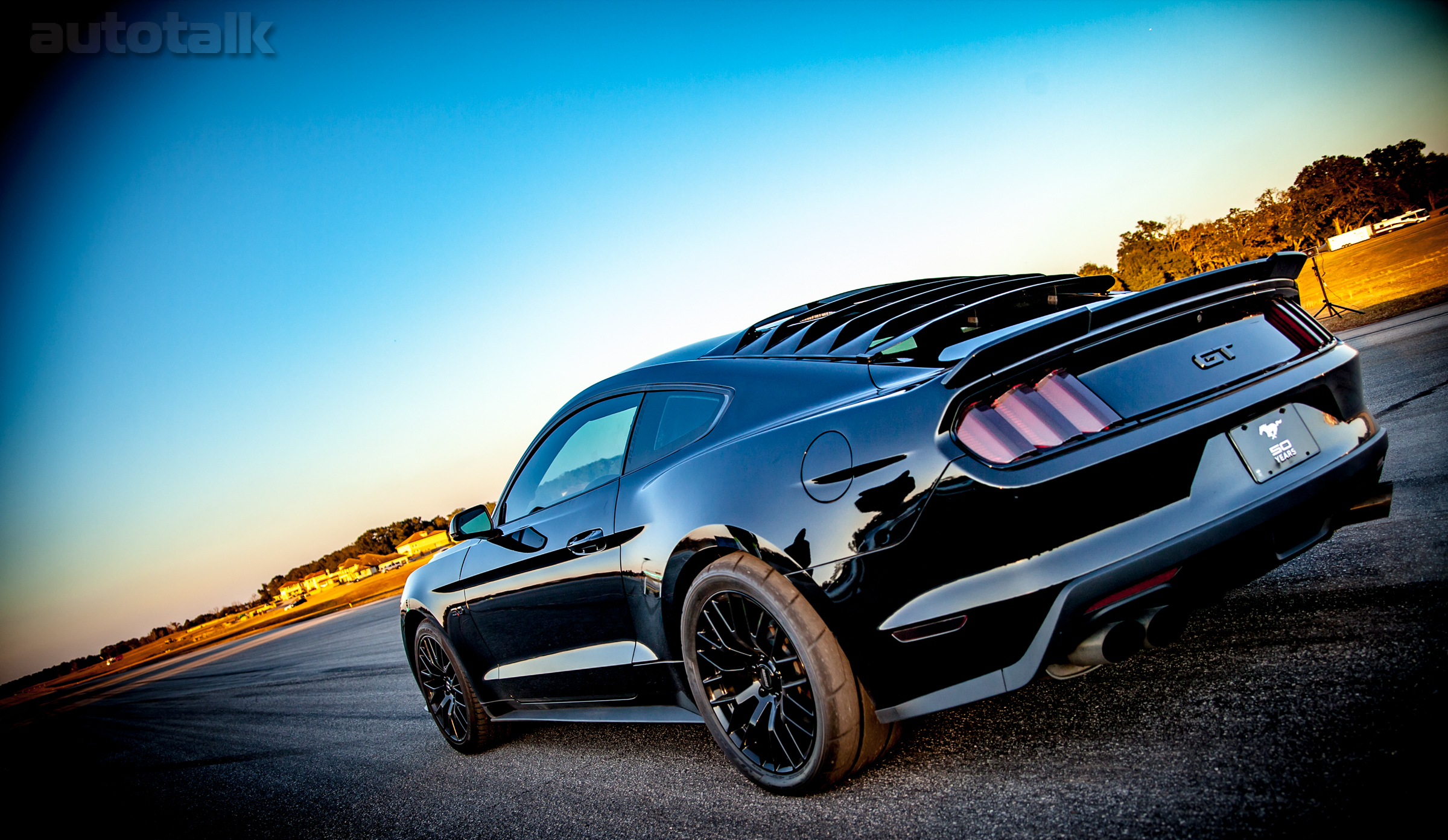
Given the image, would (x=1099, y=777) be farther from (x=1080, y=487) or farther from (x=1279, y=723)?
(x=1080, y=487)

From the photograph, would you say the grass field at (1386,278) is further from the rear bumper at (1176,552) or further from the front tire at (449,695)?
the front tire at (449,695)

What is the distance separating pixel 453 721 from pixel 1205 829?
12.4 ft

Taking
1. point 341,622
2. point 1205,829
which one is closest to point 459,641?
point 1205,829

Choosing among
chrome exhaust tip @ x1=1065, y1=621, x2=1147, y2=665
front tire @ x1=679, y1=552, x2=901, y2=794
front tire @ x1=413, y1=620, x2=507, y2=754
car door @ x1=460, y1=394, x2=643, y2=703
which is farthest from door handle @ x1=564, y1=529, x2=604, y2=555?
chrome exhaust tip @ x1=1065, y1=621, x2=1147, y2=665

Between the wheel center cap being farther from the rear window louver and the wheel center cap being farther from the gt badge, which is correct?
the gt badge

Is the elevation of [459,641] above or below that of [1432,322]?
above

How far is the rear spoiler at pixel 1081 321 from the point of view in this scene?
2.12 meters

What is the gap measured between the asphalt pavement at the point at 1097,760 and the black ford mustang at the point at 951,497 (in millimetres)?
269

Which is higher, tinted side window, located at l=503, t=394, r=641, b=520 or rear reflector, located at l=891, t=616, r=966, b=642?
tinted side window, located at l=503, t=394, r=641, b=520

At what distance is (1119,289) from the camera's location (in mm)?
3467

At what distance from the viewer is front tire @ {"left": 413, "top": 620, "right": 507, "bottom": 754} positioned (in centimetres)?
427

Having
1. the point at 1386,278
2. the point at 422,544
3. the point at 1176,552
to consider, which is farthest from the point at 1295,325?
the point at 422,544

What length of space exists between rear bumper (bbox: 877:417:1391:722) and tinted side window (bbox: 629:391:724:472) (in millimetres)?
1054

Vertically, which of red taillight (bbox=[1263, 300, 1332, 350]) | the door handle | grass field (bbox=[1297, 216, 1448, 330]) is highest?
the door handle
